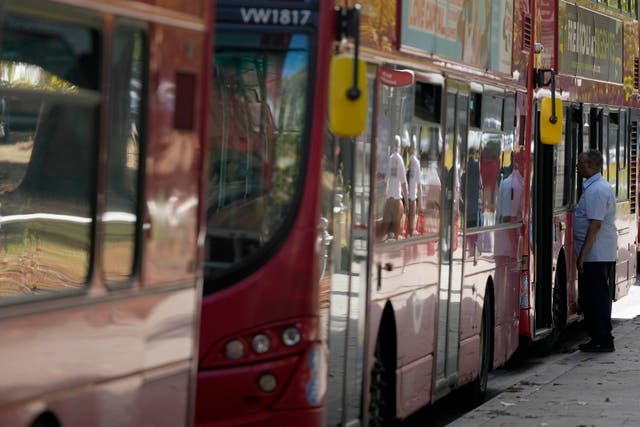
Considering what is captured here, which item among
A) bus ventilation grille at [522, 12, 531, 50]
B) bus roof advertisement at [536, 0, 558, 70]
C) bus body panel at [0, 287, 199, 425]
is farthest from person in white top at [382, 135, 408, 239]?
bus roof advertisement at [536, 0, 558, 70]

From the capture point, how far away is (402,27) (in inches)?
413

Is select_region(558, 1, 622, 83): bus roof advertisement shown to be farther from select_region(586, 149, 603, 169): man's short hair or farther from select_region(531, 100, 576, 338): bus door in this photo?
select_region(586, 149, 603, 169): man's short hair

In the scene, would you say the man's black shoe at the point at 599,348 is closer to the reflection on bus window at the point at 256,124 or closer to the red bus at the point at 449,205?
the red bus at the point at 449,205

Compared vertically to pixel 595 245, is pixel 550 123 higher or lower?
higher

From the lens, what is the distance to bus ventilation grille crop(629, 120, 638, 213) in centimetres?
2239

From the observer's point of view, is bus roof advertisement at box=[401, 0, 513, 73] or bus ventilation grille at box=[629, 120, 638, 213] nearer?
bus roof advertisement at box=[401, 0, 513, 73]

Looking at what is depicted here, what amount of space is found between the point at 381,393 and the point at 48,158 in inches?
182

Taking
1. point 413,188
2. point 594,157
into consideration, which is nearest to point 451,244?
point 413,188

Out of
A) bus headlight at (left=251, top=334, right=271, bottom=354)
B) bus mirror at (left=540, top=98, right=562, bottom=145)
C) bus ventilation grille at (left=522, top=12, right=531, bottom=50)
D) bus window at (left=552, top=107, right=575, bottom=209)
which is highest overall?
bus ventilation grille at (left=522, top=12, right=531, bottom=50)

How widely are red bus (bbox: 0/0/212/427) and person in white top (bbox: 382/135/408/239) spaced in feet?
11.1

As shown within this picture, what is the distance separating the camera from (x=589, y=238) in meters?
17.4

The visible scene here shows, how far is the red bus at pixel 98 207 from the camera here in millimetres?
5723

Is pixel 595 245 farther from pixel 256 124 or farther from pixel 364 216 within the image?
pixel 256 124

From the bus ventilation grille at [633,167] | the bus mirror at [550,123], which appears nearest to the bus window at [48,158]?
the bus mirror at [550,123]
